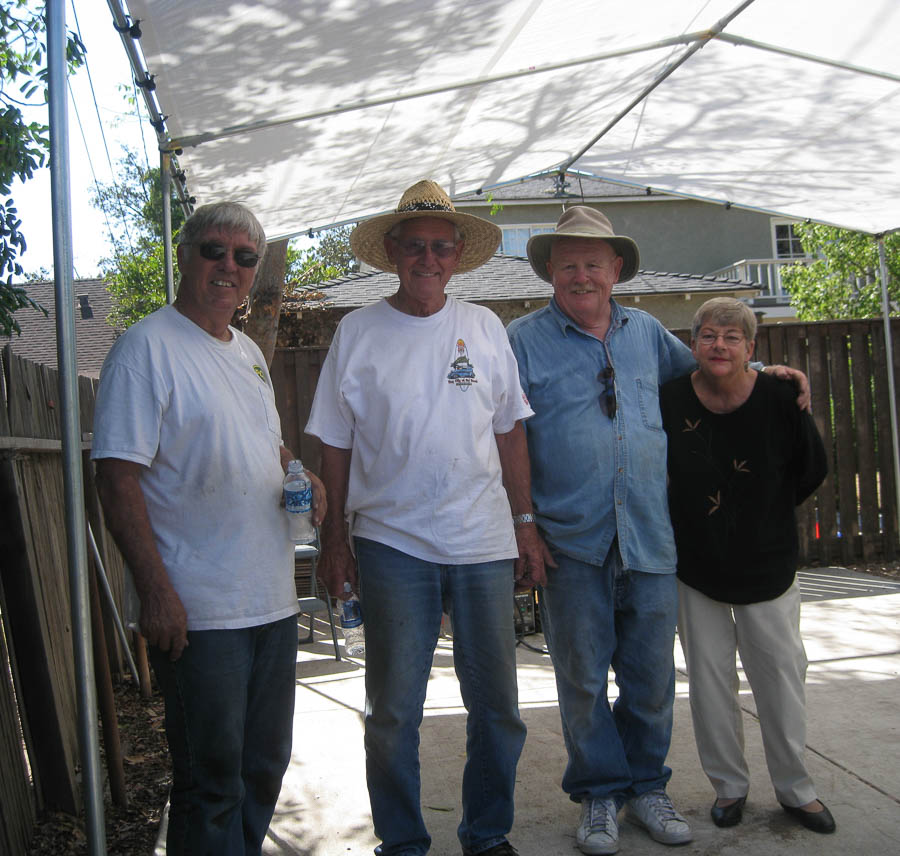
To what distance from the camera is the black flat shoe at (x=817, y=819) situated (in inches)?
120

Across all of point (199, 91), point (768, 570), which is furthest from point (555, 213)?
point (768, 570)

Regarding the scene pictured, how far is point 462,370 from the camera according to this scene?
286cm

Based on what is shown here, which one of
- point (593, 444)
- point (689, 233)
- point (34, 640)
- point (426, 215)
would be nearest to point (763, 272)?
point (689, 233)

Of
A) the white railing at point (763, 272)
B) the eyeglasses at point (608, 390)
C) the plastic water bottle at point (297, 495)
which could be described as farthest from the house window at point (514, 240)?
the plastic water bottle at point (297, 495)

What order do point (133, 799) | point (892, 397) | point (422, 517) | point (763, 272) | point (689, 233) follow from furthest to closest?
point (689, 233) → point (763, 272) → point (892, 397) → point (133, 799) → point (422, 517)

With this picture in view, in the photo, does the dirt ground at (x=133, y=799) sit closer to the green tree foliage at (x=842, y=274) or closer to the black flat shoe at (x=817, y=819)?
Answer: the black flat shoe at (x=817, y=819)

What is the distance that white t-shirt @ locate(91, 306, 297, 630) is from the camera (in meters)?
2.25

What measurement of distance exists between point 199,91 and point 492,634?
294cm

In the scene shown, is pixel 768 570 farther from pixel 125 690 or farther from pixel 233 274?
pixel 125 690

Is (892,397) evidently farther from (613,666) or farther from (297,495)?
(297,495)

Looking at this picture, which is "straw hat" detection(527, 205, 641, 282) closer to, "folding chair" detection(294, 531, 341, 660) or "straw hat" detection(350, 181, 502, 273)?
"straw hat" detection(350, 181, 502, 273)

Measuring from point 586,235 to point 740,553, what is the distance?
48.6 inches

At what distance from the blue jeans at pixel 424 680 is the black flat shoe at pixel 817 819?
1.06 meters

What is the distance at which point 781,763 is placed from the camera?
123 inches
